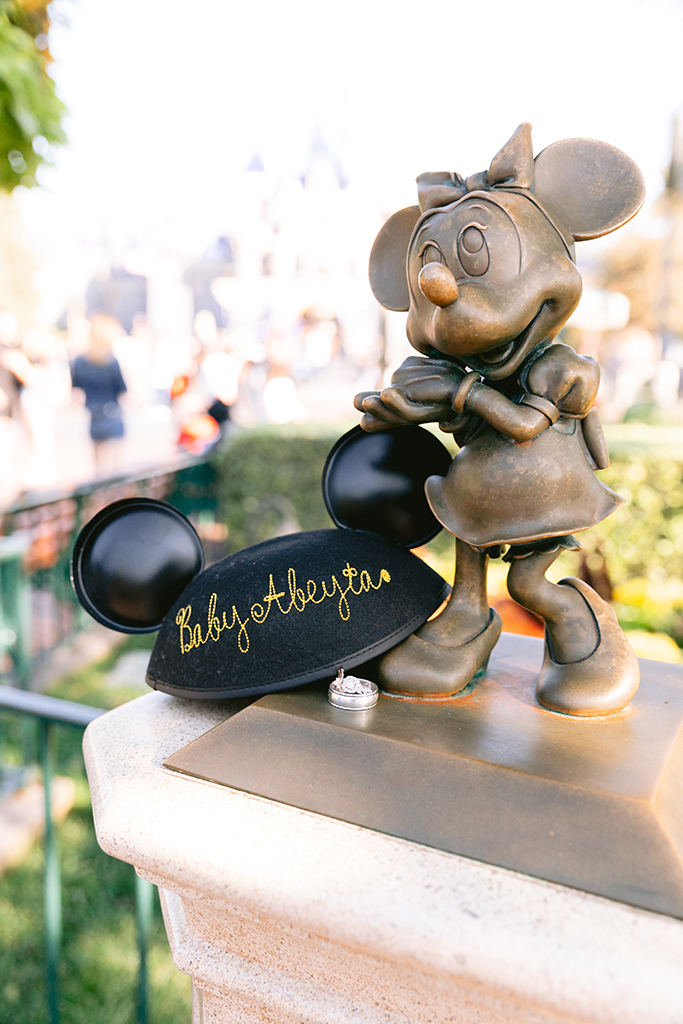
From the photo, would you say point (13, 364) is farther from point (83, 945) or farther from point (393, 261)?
point (393, 261)

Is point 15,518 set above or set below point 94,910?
above

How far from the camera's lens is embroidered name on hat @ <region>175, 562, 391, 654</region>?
1.23 m

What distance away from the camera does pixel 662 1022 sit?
731 millimetres

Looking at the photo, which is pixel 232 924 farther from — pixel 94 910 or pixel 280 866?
pixel 94 910

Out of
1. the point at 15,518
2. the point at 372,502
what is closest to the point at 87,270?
the point at 15,518

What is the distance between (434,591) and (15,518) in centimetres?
347

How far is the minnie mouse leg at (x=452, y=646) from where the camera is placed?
4.02ft

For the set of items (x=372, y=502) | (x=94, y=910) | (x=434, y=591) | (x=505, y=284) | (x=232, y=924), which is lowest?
(x=94, y=910)

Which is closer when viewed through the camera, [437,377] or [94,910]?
[437,377]

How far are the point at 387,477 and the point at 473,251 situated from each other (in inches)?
17.0

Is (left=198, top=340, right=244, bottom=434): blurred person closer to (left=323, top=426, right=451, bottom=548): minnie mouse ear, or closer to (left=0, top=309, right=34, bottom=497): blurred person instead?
(left=0, top=309, right=34, bottom=497): blurred person

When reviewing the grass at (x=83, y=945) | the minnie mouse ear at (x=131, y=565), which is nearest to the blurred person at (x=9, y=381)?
the grass at (x=83, y=945)

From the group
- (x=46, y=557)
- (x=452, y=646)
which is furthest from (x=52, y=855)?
(x=46, y=557)

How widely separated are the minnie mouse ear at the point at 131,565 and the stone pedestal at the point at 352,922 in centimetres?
24
